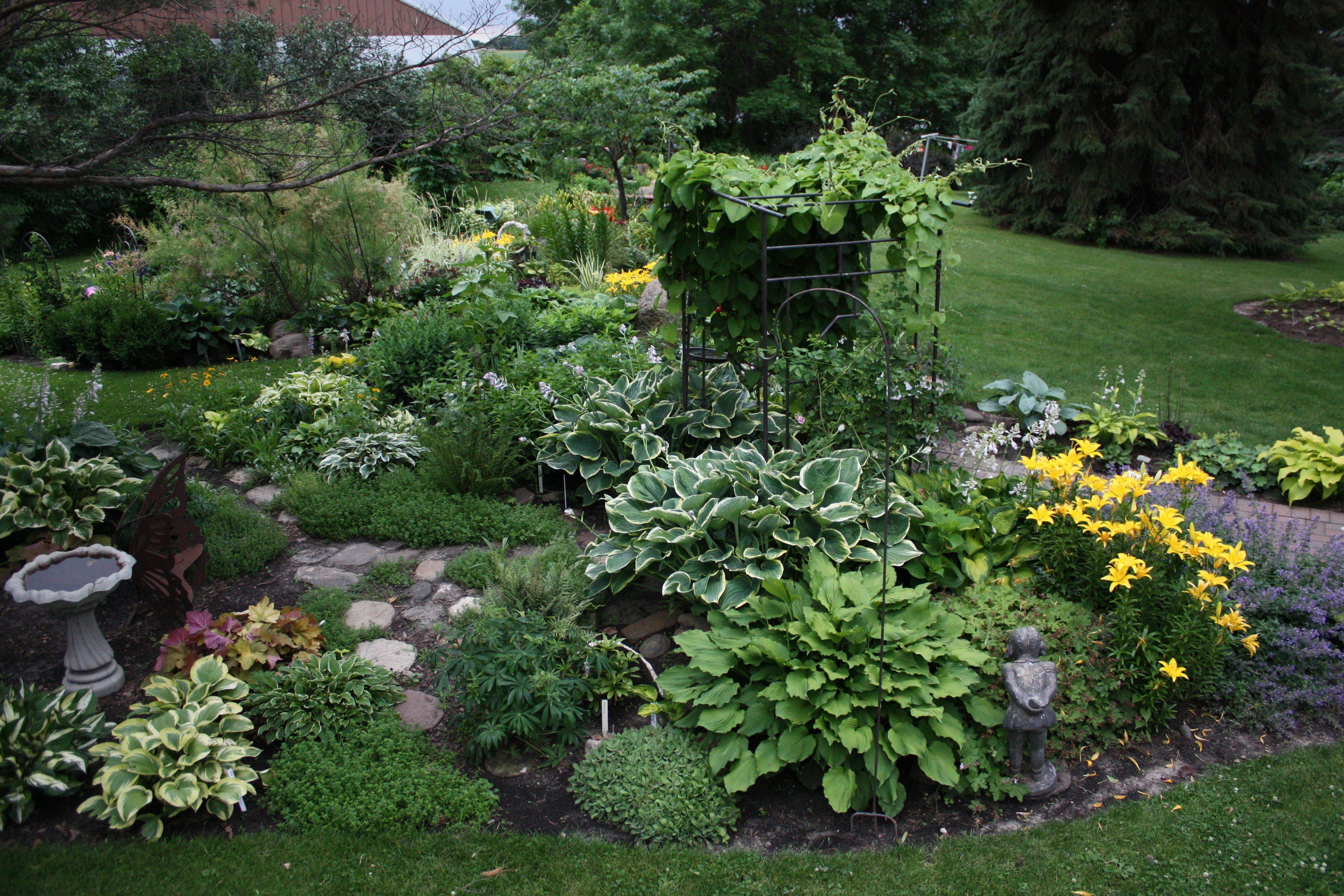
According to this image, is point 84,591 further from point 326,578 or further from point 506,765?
point 506,765

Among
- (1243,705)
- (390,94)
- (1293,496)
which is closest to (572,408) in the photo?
(390,94)

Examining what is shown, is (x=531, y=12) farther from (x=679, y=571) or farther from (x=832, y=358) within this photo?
(x=679, y=571)

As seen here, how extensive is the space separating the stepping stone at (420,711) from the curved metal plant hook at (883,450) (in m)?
1.66

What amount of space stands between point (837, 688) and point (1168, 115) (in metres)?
11.5

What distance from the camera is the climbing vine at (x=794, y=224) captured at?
3535 millimetres

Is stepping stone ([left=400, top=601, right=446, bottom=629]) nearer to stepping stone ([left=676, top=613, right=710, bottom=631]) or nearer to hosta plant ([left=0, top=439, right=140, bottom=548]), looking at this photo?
stepping stone ([left=676, top=613, right=710, bottom=631])

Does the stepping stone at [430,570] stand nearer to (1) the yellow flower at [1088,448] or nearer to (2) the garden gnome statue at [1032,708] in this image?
(2) the garden gnome statue at [1032,708]

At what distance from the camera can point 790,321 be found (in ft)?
13.1

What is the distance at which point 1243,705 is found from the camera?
10.5 ft

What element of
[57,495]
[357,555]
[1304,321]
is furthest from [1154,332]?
[57,495]

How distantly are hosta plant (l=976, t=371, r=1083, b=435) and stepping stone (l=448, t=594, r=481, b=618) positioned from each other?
11.9 feet

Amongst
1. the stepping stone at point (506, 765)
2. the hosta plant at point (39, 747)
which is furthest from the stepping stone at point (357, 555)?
the stepping stone at point (506, 765)

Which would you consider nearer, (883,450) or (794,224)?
(794,224)

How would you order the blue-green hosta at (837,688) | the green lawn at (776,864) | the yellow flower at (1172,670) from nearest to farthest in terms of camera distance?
the green lawn at (776,864) → the blue-green hosta at (837,688) → the yellow flower at (1172,670)
